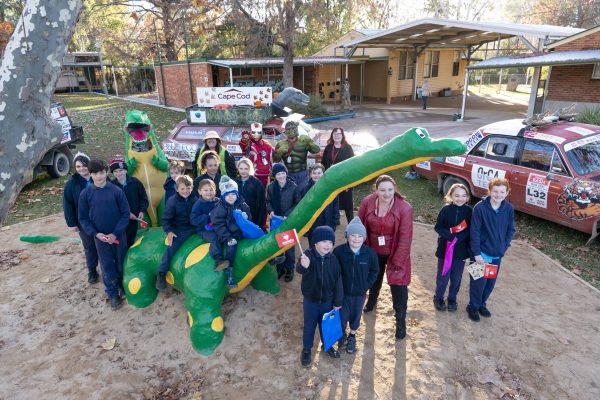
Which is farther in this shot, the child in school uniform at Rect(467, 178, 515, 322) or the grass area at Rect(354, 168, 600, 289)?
the grass area at Rect(354, 168, 600, 289)

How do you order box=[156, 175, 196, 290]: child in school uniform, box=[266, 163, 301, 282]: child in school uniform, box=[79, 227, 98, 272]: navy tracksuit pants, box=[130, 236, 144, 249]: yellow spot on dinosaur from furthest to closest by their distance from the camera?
box=[79, 227, 98, 272]: navy tracksuit pants → box=[266, 163, 301, 282]: child in school uniform → box=[130, 236, 144, 249]: yellow spot on dinosaur → box=[156, 175, 196, 290]: child in school uniform

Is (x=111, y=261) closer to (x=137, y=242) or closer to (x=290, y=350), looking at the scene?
(x=137, y=242)

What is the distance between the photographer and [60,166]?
10383mm

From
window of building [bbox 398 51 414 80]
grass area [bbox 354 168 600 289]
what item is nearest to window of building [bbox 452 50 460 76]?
window of building [bbox 398 51 414 80]

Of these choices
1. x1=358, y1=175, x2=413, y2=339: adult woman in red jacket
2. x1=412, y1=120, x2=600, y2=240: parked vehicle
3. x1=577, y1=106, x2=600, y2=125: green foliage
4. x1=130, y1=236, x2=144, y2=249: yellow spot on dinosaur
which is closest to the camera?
x1=358, y1=175, x2=413, y2=339: adult woman in red jacket

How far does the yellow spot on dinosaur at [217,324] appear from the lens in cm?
405

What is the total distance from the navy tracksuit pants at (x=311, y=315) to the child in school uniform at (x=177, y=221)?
167 centimetres

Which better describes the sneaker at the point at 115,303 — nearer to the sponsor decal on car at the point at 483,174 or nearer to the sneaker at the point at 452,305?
the sneaker at the point at 452,305

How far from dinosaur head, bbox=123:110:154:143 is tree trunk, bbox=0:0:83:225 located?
2959 mm

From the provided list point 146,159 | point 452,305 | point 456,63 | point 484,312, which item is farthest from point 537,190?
point 456,63

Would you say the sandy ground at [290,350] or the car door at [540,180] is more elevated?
the car door at [540,180]

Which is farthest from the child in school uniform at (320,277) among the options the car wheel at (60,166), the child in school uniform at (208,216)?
the car wheel at (60,166)

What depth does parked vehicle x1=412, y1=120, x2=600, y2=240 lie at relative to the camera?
559cm

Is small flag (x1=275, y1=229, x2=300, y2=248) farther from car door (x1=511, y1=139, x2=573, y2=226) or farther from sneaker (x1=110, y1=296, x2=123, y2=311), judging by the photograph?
car door (x1=511, y1=139, x2=573, y2=226)
